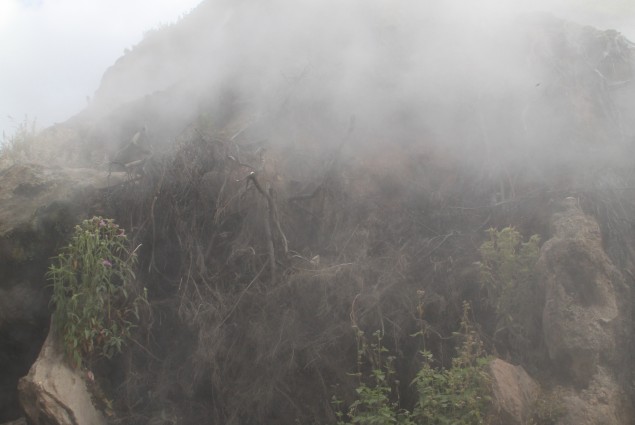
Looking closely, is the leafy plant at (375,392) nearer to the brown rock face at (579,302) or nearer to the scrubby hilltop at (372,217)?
the scrubby hilltop at (372,217)

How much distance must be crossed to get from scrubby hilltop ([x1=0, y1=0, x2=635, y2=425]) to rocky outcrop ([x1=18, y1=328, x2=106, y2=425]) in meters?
0.22

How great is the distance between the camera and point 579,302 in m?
3.89

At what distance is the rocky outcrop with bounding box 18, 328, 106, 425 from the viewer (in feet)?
13.2

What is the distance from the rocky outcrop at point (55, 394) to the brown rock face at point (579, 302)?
3317mm

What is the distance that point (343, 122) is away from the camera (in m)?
6.40

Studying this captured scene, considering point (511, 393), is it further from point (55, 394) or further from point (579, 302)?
point (55, 394)

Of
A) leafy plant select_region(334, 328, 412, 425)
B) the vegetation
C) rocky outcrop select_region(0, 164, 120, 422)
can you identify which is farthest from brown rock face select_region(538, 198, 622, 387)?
rocky outcrop select_region(0, 164, 120, 422)

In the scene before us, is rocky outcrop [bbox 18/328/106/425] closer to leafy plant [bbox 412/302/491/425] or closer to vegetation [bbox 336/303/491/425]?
vegetation [bbox 336/303/491/425]

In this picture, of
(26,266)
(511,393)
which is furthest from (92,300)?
(511,393)

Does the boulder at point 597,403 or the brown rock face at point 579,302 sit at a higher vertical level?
the brown rock face at point 579,302

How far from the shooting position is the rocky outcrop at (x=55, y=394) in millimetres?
4031

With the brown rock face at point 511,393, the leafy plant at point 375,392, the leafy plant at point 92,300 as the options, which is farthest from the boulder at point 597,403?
the leafy plant at point 92,300

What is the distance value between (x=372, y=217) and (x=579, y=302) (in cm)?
197

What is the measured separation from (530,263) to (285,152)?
2831mm
